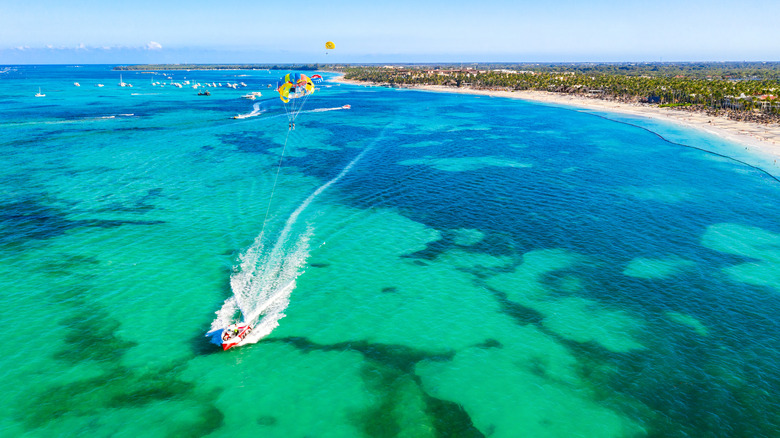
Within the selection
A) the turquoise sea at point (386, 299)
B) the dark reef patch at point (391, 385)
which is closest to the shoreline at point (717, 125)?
the turquoise sea at point (386, 299)

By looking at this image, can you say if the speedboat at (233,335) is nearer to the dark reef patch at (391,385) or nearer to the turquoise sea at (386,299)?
the turquoise sea at (386,299)

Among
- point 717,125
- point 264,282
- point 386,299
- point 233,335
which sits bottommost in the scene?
point 386,299

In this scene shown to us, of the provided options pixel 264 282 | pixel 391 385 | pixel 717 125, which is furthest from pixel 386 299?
pixel 717 125

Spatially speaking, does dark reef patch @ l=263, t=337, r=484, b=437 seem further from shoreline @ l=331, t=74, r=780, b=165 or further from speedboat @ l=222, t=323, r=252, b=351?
shoreline @ l=331, t=74, r=780, b=165

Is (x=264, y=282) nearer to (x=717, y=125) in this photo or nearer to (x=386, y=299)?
(x=386, y=299)

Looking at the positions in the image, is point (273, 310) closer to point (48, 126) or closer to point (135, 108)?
point (48, 126)
